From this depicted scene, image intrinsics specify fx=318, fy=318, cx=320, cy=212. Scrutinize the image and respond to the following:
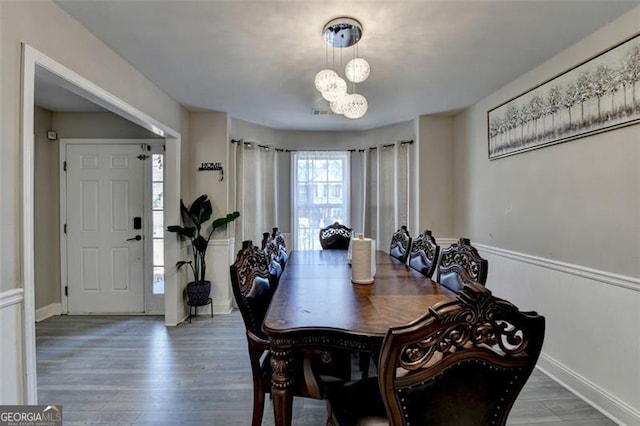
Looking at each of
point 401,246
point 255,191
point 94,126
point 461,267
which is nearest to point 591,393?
point 461,267

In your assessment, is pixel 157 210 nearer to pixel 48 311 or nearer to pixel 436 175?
pixel 48 311

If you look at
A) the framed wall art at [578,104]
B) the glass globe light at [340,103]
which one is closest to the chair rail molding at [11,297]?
the glass globe light at [340,103]

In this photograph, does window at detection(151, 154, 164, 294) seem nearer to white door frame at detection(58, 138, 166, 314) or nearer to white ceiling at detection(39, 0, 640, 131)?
white door frame at detection(58, 138, 166, 314)

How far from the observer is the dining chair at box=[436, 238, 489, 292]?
1.75 m

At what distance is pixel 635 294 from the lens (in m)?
1.89

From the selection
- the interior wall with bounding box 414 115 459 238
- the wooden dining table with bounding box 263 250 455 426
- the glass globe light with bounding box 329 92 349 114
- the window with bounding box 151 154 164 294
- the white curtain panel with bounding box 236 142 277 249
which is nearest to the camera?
the wooden dining table with bounding box 263 250 455 426

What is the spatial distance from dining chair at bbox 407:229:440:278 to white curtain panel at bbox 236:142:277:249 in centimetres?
248

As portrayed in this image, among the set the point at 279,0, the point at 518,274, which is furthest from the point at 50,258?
the point at 518,274

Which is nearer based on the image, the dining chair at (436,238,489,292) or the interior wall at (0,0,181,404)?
the interior wall at (0,0,181,404)

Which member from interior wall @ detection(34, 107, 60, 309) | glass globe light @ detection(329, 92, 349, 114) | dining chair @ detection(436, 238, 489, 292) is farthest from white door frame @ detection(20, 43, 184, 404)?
dining chair @ detection(436, 238, 489, 292)

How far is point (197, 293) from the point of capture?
3693mm

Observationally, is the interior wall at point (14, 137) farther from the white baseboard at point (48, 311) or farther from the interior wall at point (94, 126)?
the white baseboard at point (48, 311)

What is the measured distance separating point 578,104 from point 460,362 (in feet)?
7.62

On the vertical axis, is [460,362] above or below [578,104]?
below
